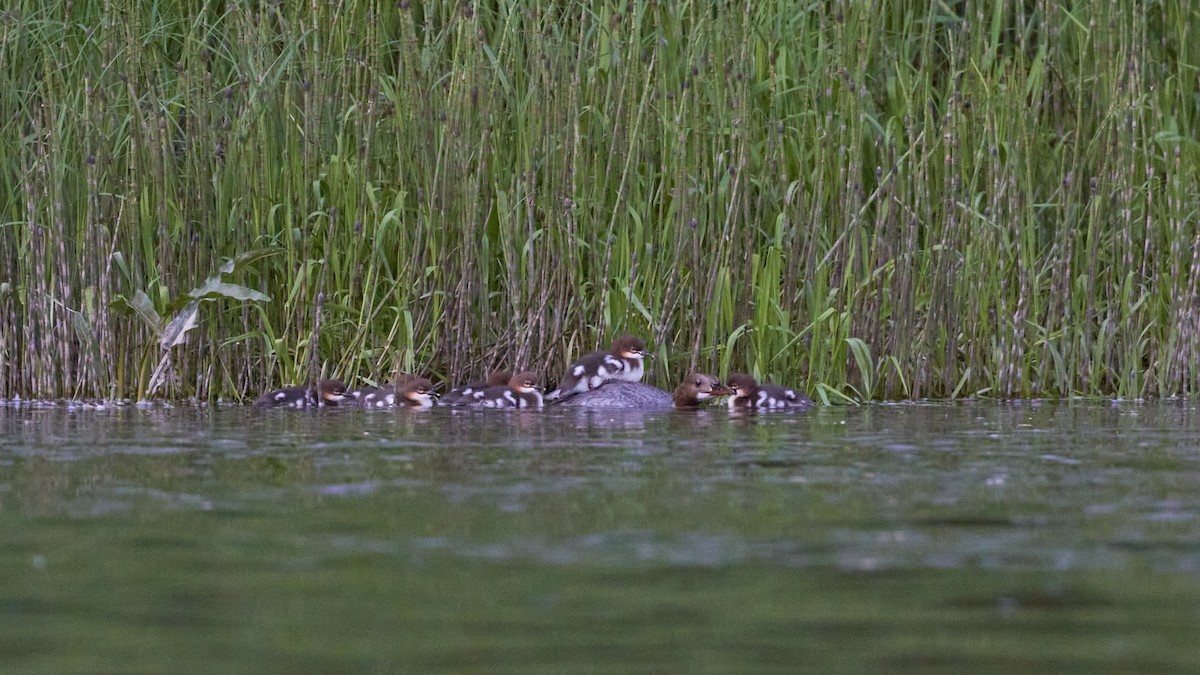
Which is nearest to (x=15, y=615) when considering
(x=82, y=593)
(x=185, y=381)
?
(x=82, y=593)

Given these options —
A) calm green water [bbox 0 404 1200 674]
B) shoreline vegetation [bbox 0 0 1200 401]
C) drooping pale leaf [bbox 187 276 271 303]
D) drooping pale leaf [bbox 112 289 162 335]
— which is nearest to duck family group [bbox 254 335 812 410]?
shoreline vegetation [bbox 0 0 1200 401]

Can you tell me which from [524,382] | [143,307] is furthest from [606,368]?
[143,307]

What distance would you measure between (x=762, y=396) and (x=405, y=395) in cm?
148

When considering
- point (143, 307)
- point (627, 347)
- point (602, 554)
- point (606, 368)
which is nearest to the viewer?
point (602, 554)

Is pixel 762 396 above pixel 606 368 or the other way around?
the other way around

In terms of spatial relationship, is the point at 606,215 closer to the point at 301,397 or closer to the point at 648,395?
the point at 648,395

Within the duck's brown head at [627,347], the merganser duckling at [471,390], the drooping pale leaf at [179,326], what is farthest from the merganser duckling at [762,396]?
the drooping pale leaf at [179,326]

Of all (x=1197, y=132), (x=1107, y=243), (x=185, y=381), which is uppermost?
(x=1197, y=132)

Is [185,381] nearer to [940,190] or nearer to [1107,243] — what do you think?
[940,190]

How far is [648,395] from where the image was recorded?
756cm

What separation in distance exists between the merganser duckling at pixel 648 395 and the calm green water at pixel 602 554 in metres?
1.65

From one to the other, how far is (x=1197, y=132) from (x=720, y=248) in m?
2.52

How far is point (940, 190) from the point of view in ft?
26.9

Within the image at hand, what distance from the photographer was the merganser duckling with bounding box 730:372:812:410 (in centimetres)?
723
